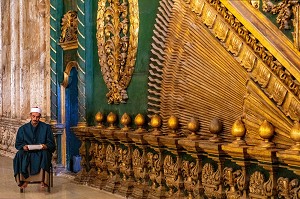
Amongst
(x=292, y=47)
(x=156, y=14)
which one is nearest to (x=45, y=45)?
(x=156, y=14)

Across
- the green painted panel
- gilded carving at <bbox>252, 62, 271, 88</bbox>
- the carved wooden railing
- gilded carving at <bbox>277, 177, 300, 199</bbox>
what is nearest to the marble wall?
the carved wooden railing

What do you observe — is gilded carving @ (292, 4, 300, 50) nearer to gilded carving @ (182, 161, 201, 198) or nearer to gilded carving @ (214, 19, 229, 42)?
gilded carving @ (214, 19, 229, 42)

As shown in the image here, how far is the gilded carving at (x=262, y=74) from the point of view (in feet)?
18.6

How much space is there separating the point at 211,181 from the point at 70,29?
5140mm

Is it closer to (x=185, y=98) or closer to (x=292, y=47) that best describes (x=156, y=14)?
(x=185, y=98)

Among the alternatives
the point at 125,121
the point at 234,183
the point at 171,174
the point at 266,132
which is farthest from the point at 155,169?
the point at 266,132

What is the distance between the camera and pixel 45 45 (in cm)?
1180

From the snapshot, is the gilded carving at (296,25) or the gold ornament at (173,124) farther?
the gold ornament at (173,124)

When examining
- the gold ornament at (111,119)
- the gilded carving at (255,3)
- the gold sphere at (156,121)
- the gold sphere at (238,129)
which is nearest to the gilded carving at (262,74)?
the gold sphere at (238,129)

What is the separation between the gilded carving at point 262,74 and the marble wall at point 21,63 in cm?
655

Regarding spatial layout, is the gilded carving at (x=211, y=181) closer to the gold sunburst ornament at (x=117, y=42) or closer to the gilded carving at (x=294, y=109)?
the gilded carving at (x=294, y=109)

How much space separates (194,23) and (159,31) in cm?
93

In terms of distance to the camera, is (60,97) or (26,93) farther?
(26,93)

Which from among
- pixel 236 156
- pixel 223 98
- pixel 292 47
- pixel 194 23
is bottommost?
pixel 236 156
